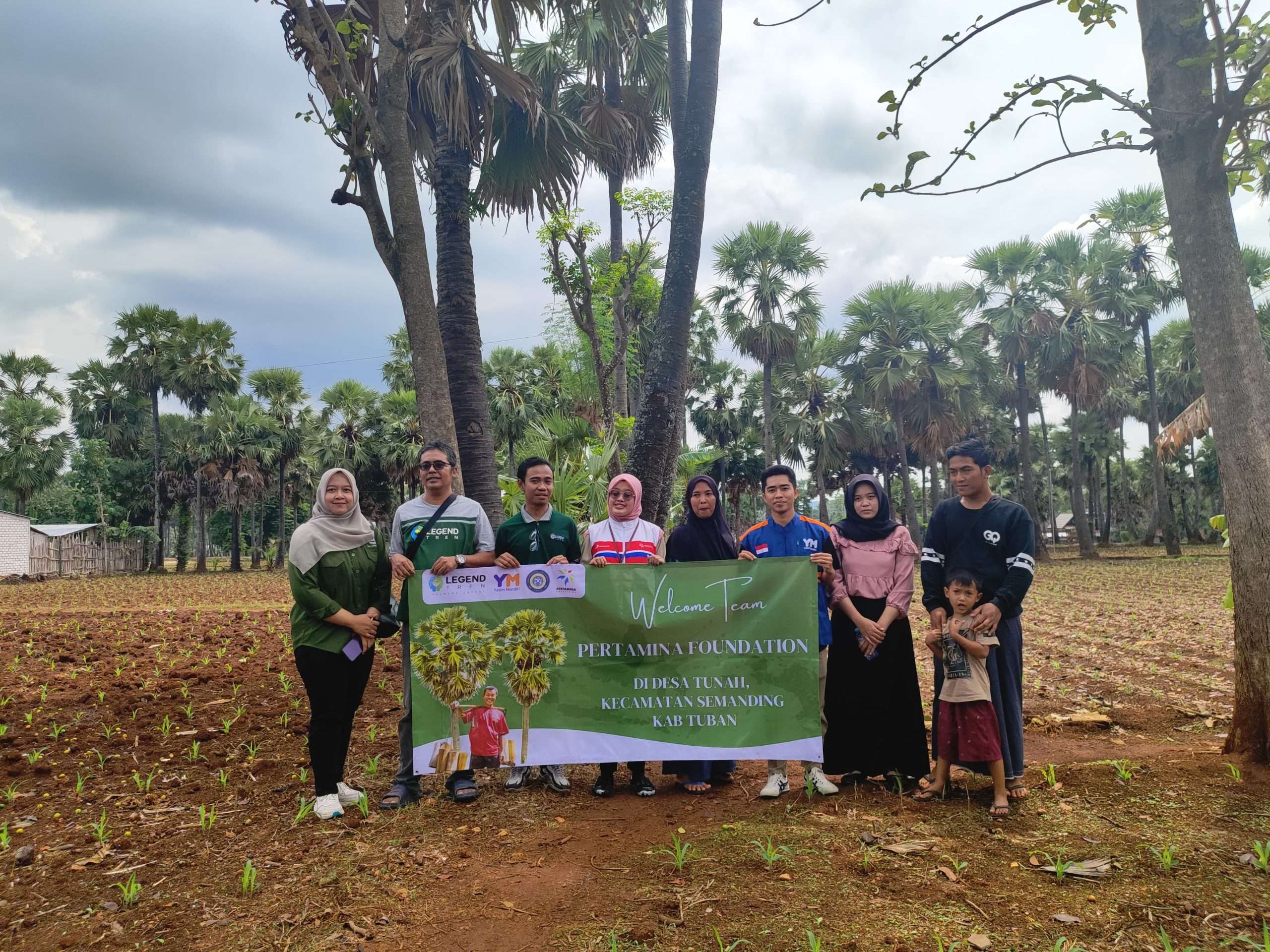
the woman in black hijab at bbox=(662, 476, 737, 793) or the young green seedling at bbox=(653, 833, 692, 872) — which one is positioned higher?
the woman in black hijab at bbox=(662, 476, 737, 793)

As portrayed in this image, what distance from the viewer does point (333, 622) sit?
151 inches

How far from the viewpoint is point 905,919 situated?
2.66m

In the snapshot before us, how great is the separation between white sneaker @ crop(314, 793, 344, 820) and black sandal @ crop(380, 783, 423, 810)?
0.69ft

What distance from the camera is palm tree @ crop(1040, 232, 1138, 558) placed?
83.4 ft

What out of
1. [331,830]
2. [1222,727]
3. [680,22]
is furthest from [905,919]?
[680,22]

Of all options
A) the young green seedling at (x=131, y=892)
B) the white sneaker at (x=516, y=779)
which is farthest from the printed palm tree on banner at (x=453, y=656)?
the young green seedling at (x=131, y=892)

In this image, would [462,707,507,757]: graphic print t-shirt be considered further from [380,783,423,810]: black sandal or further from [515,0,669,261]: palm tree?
[515,0,669,261]: palm tree

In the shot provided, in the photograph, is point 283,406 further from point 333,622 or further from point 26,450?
point 333,622

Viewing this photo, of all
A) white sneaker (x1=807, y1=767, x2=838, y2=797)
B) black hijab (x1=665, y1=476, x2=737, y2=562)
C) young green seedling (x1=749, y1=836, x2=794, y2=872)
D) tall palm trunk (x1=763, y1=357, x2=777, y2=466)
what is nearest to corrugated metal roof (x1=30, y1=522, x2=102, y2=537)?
tall palm trunk (x1=763, y1=357, x2=777, y2=466)

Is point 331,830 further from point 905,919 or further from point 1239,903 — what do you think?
point 1239,903

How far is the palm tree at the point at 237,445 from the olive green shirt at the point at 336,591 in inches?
1397

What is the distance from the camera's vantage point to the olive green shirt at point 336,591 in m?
3.79

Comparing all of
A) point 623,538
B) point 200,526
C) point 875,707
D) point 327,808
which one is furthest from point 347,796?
point 200,526

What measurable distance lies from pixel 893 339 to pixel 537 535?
2490 centimetres
